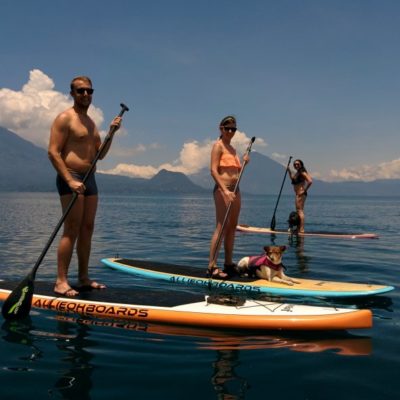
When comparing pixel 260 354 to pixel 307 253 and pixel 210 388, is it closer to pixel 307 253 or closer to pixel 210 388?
pixel 210 388

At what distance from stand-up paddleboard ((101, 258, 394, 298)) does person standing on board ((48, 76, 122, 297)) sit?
2555 millimetres

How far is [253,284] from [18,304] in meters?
4.09

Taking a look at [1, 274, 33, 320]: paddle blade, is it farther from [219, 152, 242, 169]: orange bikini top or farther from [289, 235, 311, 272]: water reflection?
[289, 235, 311, 272]: water reflection

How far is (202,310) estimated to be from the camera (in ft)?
18.2

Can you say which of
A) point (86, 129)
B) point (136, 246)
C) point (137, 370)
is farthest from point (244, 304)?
point (136, 246)

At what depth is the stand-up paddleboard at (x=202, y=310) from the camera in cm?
504

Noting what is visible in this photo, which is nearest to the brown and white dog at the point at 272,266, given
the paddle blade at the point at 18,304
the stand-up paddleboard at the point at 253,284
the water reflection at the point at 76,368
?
the stand-up paddleboard at the point at 253,284

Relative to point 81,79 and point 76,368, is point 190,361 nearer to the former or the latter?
point 76,368

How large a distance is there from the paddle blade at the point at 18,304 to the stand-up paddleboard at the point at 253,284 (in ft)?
10.8

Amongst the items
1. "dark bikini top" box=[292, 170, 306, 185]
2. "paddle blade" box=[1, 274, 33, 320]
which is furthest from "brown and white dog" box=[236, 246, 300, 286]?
"dark bikini top" box=[292, 170, 306, 185]

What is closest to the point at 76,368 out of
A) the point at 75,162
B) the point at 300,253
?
the point at 75,162

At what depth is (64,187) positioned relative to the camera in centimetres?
608

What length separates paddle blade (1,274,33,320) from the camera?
5488mm

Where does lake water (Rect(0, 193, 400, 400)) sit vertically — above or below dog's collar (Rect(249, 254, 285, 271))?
below
